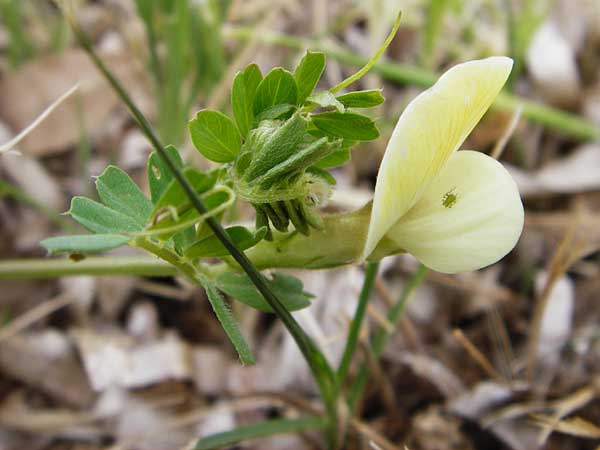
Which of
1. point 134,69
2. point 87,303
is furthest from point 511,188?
point 134,69

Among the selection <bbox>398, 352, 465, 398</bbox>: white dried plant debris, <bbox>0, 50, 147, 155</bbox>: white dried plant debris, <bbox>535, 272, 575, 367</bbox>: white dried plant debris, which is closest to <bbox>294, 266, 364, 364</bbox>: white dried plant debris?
<bbox>398, 352, 465, 398</bbox>: white dried plant debris

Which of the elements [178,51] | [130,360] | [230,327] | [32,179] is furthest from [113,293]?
[230,327]

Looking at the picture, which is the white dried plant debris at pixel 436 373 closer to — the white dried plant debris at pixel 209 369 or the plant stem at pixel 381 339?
the plant stem at pixel 381 339

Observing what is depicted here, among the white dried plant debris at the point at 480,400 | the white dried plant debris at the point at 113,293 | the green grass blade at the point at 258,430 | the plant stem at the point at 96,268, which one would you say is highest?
the plant stem at the point at 96,268

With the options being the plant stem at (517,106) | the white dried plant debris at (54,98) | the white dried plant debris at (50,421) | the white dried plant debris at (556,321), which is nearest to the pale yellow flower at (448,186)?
the white dried plant debris at (556,321)

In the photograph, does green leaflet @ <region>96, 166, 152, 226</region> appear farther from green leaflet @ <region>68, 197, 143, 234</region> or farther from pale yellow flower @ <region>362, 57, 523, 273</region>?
pale yellow flower @ <region>362, 57, 523, 273</region>
